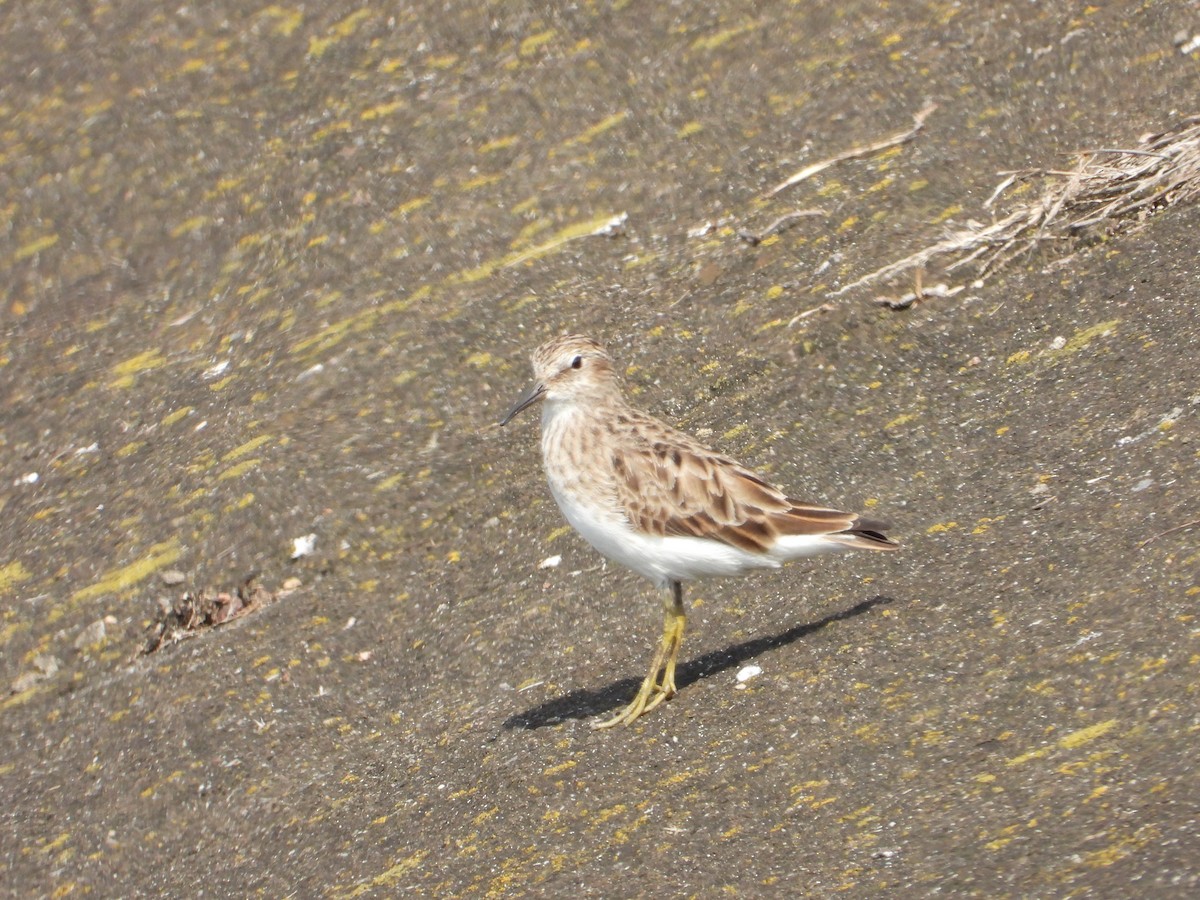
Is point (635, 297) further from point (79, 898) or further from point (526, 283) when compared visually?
point (79, 898)

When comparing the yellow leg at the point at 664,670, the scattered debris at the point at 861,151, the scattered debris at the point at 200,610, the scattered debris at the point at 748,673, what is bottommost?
the scattered debris at the point at 748,673

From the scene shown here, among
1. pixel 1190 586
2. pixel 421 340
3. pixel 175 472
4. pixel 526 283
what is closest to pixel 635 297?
pixel 526 283

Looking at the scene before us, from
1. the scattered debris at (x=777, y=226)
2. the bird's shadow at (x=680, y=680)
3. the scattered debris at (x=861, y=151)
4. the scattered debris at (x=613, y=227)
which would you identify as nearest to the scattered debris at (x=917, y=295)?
the scattered debris at (x=777, y=226)

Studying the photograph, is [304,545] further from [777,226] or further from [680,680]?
[777,226]

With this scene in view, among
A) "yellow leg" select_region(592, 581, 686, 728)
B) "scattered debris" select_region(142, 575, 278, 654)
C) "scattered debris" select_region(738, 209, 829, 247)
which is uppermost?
"scattered debris" select_region(738, 209, 829, 247)

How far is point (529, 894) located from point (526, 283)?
16.2 feet

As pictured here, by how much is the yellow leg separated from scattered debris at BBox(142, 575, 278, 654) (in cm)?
254

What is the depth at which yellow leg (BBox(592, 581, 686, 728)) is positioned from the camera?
21.9 ft

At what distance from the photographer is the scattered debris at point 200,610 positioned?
8.38 meters


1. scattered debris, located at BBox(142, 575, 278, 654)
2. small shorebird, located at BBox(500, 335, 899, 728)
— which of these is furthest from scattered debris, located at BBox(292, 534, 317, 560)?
small shorebird, located at BBox(500, 335, 899, 728)

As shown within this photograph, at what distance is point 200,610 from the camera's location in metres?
8.42

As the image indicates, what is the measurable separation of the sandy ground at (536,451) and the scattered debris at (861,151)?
111 millimetres

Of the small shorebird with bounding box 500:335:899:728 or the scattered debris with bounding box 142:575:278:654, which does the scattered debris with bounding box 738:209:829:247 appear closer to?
the small shorebird with bounding box 500:335:899:728

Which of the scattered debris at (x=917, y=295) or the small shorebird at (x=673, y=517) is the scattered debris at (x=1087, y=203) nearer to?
the scattered debris at (x=917, y=295)
